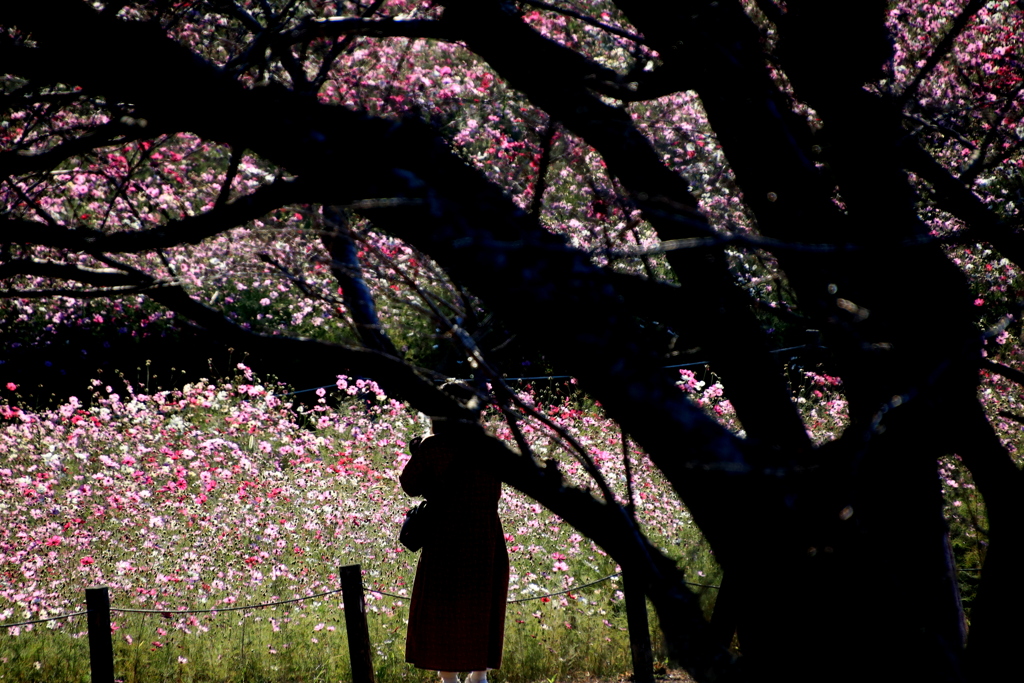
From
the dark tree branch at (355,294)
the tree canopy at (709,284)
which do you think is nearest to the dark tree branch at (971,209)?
the tree canopy at (709,284)

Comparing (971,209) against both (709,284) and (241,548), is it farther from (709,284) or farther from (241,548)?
(241,548)

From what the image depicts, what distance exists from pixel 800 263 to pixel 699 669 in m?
1.06

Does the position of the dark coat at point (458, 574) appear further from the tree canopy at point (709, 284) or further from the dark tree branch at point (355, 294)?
the tree canopy at point (709, 284)

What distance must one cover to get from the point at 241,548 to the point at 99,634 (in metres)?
2.08

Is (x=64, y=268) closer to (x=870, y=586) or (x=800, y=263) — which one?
(x=800, y=263)

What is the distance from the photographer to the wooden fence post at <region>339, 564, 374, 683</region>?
462 centimetres

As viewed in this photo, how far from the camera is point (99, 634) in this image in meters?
4.28

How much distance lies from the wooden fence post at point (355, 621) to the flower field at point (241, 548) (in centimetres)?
50

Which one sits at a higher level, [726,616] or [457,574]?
[457,574]

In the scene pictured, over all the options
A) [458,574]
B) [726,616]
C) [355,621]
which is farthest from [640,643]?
[726,616]

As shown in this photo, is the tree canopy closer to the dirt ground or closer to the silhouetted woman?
the silhouetted woman

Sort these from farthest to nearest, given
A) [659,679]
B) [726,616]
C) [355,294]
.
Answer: [659,679] < [355,294] < [726,616]

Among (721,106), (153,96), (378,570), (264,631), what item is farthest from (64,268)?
(378,570)

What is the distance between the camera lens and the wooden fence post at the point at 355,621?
462cm
